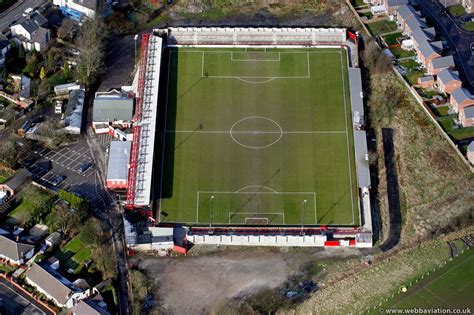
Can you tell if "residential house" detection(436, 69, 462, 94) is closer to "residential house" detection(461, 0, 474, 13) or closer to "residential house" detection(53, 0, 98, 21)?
"residential house" detection(461, 0, 474, 13)

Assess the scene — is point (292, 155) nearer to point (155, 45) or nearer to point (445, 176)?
point (445, 176)

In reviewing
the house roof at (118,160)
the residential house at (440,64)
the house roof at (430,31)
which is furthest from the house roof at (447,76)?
the house roof at (118,160)

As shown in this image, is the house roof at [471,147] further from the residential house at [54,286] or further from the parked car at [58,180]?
the parked car at [58,180]

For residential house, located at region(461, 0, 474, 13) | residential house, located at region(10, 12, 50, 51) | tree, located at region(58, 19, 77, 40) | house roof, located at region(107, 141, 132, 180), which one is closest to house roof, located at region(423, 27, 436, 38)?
residential house, located at region(461, 0, 474, 13)

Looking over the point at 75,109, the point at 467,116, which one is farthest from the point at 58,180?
the point at 467,116

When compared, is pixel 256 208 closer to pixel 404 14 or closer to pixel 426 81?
pixel 426 81
